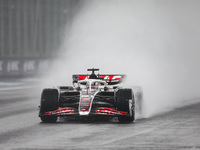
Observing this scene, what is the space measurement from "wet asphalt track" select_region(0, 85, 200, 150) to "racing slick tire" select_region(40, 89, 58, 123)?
0.64ft

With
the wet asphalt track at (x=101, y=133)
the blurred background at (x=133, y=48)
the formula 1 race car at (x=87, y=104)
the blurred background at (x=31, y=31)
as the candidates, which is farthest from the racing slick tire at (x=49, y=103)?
the blurred background at (x=31, y=31)

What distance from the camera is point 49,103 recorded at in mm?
12328

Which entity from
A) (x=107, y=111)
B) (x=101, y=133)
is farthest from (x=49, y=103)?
(x=101, y=133)

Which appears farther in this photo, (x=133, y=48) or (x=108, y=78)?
(x=133, y=48)

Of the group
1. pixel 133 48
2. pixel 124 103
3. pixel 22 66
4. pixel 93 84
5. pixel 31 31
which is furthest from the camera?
pixel 31 31

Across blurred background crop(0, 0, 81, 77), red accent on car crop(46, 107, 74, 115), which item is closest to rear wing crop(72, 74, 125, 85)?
red accent on car crop(46, 107, 74, 115)

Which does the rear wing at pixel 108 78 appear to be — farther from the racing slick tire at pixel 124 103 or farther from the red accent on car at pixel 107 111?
the red accent on car at pixel 107 111

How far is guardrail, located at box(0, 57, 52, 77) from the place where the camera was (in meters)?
30.4

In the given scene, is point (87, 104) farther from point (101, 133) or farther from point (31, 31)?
point (31, 31)

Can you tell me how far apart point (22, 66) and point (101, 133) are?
71.8 ft

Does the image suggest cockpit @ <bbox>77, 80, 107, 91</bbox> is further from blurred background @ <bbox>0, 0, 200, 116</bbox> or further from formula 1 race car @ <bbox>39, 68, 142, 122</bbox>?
blurred background @ <bbox>0, 0, 200, 116</bbox>

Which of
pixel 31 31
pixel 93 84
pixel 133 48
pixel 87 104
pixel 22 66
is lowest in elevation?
pixel 87 104

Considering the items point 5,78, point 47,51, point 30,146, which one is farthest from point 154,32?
point 30,146

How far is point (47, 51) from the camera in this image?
1704 inches
